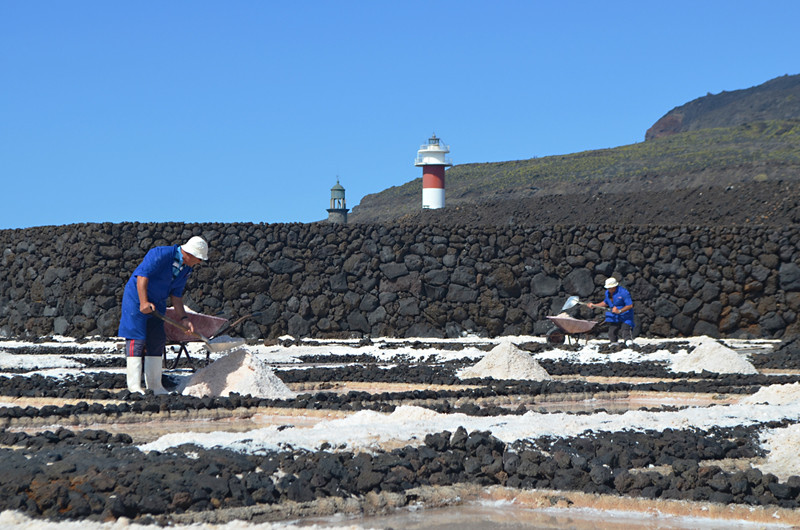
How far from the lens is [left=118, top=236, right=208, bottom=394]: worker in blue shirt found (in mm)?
8742

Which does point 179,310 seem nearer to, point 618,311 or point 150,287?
point 150,287

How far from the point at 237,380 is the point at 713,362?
626 cm

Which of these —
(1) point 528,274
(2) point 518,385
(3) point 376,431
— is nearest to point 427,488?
(3) point 376,431

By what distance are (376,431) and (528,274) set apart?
14.1 metres

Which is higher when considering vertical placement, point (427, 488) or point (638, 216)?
point (638, 216)

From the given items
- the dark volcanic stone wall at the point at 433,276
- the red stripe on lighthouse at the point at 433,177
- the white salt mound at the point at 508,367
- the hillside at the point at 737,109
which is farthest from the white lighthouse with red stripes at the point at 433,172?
the hillside at the point at 737,109

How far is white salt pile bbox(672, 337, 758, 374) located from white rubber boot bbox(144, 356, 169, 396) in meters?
6.62

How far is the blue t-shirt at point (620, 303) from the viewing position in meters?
15.9

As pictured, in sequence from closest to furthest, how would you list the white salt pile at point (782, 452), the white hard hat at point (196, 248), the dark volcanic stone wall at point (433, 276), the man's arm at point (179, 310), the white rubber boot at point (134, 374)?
the white salt pile at point (782, 452), the white hard hat at point (196, 248), the white rubber boot at point (134, 374), the man's arm at point (179, 310), the dark volcanic stone wall at point (433, 276)

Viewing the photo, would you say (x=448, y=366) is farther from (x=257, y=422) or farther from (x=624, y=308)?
(x=257, y=422)

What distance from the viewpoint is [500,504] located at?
16.7 feet

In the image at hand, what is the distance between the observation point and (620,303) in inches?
629

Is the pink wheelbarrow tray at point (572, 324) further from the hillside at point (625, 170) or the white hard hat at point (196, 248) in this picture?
the hillside at point (625, 170)

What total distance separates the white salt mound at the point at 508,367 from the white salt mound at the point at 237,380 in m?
3.04
